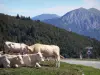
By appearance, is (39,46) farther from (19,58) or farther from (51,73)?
(51,73)

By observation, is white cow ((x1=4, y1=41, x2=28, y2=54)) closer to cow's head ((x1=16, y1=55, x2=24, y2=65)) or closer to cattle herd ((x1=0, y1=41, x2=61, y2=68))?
cattle herd ((x1=0, y1=41, x2=61, y2=68))

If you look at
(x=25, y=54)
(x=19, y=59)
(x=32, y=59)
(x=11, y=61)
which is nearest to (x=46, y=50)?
(x=25, y=54)

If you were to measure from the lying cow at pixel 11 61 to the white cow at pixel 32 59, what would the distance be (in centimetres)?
40

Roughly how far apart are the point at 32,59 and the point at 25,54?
1.18m

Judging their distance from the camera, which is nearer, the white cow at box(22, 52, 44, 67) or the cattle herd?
the cattle herd

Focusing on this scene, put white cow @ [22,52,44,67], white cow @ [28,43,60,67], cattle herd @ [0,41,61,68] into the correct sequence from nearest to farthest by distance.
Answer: cattle herd @ [0,41,61,68], white cow @ [22,52,44,67], white cow @ [28,43,60,67]

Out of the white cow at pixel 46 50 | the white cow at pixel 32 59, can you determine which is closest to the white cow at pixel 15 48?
the white cow at pixel 46 50

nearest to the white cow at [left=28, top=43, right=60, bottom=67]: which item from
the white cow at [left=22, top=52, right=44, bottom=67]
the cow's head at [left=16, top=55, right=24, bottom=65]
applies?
the white cow at [left=22, top=52, right=44, bottom=67]

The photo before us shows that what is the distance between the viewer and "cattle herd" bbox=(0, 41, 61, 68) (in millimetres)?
20938

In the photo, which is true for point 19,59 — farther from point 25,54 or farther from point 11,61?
point 25,54

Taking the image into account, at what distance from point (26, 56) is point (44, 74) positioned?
106 inches

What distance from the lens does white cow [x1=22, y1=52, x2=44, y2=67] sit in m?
21.2

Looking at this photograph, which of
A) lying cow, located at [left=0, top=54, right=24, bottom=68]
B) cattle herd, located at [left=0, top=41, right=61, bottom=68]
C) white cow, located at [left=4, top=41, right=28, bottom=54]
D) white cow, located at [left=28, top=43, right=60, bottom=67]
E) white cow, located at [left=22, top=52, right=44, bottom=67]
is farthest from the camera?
white cow, located at [left=4, top=41, right=28, bottom=54]

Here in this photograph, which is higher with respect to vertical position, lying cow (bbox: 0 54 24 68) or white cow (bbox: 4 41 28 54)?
white cow (bbox: 4 41 28 54)
